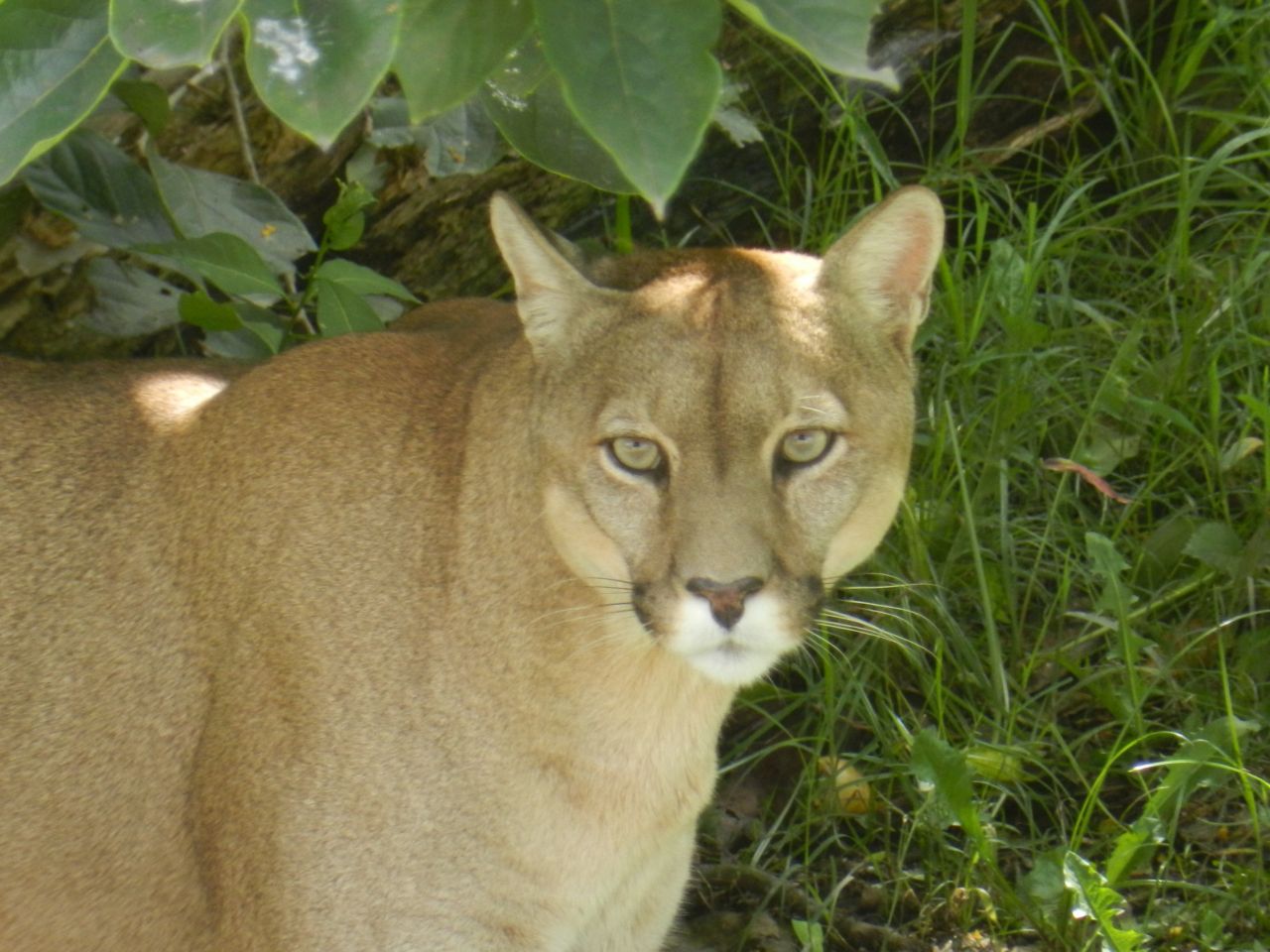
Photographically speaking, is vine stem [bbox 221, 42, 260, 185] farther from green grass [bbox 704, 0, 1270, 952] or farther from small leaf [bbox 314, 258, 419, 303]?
green grass [bbox 704, 0, 1270, 952]

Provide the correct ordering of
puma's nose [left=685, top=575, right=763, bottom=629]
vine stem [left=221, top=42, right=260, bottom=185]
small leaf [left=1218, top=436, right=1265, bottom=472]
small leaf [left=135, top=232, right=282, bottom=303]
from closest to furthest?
puma's nose [left=685, top=575, right=763, bottom=629] → small leaf [left=135, top=232, right=282, bottom=303] → vine stem [left=221, top=42, right=260, bottom=185] → small leaf [left=1218, top=436, right=1265, bottom=472]

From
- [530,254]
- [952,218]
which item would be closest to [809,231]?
[952,218]

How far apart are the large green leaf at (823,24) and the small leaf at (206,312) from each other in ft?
8.09

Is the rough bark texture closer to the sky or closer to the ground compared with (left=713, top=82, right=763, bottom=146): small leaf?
closer to the ground

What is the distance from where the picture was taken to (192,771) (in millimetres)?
3783

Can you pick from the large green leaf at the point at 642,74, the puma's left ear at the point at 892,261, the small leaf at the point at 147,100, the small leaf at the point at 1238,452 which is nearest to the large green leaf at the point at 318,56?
the large green leaf at the point at 642,74

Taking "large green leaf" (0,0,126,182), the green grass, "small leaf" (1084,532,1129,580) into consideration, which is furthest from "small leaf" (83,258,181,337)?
"small leaf" (1084,532,1129,580)

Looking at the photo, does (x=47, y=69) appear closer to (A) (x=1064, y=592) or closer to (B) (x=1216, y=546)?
(A) (x=1064, y=592)

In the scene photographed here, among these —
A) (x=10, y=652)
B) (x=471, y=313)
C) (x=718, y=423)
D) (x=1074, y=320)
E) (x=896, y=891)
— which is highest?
(x=718, y=423)

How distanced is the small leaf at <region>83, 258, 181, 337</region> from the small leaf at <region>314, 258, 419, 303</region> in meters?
0.48

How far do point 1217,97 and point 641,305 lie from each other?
10.8 feet

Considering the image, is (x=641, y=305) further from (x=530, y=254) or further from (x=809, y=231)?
(x=809, y=231)

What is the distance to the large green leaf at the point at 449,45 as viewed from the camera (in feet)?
8.13

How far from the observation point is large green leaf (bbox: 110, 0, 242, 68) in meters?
2.24
